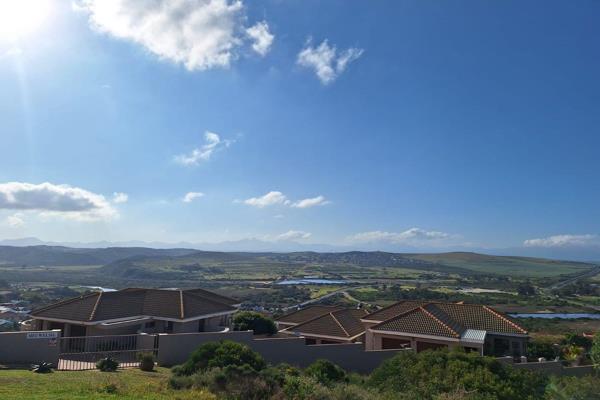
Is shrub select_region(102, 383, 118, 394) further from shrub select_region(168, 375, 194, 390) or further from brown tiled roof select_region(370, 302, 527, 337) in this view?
brown tiled roof select_region(370, 302, 527, 337)

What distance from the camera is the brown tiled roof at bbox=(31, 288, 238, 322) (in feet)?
88.1

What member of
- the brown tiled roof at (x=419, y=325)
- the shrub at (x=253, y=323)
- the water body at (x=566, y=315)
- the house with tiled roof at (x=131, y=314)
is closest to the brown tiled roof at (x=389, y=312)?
the brown tiled roof at (x=419, y=325)

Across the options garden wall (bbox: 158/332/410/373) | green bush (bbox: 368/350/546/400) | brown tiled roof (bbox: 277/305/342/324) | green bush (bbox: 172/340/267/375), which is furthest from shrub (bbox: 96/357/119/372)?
brown tiled roof (bbox: 277/305/342/324)

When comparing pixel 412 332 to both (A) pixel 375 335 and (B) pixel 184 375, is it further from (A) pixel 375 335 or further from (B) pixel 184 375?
(B) pixel 184 375

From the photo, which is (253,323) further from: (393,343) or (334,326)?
(393,343)

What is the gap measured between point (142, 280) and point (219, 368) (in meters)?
153

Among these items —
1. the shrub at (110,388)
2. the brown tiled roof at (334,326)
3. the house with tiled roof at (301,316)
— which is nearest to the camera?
the shrub at (110,388)

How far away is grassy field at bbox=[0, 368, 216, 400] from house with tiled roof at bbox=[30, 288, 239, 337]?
36.2 ft

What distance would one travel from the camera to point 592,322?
3078 inches

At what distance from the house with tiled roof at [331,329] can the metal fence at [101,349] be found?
1528 cm

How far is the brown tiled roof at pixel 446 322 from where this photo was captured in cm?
3088

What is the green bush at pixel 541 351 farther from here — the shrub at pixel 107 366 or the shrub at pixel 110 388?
A: the shrub at pixel 110 388

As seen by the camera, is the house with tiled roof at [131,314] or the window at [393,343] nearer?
the house with tiled roof at [131,314]

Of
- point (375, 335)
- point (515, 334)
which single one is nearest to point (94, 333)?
point (375, 335)
